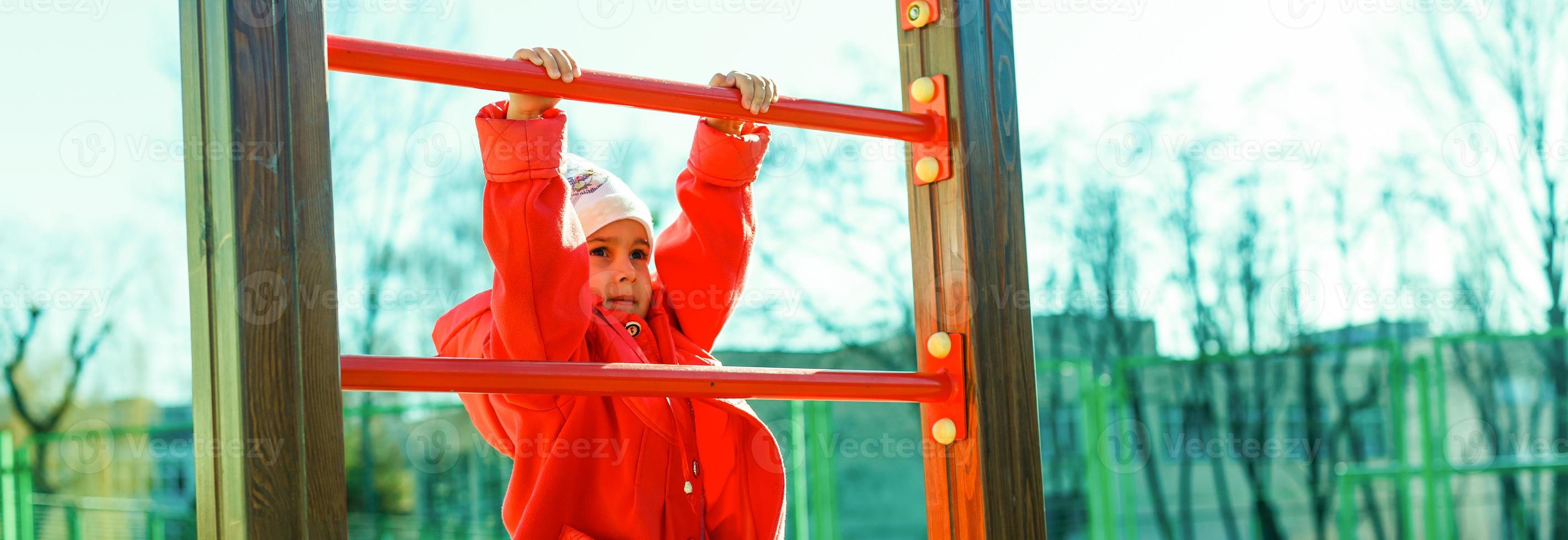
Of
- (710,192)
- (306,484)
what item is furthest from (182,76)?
(710,192)

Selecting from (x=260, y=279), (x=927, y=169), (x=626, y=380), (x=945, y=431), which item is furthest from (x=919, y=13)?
(x=260, y=279)

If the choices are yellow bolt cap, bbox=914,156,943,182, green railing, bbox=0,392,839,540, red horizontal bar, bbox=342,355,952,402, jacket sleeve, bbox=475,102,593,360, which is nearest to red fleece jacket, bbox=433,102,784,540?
jacket sleeve, bbox=475,102,593,360

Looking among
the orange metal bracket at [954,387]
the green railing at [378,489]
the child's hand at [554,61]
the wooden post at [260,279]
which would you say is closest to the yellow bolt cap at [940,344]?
the orange metal bracket at [954,387]

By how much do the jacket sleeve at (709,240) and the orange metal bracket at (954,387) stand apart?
373mm

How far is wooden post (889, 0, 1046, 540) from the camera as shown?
66.6 inches

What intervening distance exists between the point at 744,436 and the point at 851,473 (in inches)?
277

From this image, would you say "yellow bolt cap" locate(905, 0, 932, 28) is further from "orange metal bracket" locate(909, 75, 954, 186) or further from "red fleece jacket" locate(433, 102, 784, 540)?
"red fleece jacket" locate(433, 102, 784, 540)

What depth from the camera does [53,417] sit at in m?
8.53

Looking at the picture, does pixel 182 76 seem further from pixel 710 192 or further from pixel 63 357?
pixel 63 357

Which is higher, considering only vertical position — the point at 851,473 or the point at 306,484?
the point at 306,484

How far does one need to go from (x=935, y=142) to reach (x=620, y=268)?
0.48 m

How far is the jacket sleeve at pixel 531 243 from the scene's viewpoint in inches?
58.6

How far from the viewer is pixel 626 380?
4.71 ft

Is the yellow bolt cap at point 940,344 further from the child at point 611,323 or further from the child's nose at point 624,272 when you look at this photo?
the child's nose at point 624,272
